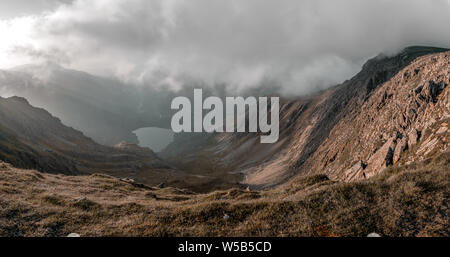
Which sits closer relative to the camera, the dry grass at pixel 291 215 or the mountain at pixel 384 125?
the dry grass at pixel 291 215

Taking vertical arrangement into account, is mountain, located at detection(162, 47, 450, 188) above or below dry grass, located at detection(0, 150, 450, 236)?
above

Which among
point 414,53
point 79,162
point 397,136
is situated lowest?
point 79,162

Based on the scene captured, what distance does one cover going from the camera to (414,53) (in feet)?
592

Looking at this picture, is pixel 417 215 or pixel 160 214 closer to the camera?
pixel 417 215

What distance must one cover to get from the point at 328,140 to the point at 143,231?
161067 millimetres

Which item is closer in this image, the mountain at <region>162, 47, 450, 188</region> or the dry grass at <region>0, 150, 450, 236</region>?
the dry grass at <region>0, 150, 450, 236</region>

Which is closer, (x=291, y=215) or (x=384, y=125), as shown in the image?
(x=291, y=215)

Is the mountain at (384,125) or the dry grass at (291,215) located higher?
the mountain at (384,125)

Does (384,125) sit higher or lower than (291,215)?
higher

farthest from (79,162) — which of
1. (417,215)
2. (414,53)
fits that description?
(414,53)
